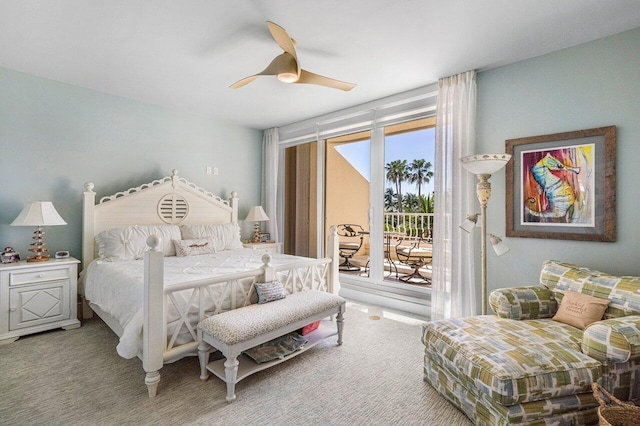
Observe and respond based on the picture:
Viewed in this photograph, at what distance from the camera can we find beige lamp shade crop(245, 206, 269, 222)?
16.0 ft

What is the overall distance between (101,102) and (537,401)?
16.1ft

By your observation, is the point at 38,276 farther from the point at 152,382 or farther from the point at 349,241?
the point at 349,241

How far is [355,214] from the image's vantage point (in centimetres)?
645

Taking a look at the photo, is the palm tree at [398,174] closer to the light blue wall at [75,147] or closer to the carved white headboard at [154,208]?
the carved white headboard at [154,208]

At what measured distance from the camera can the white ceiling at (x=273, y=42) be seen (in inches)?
84.1

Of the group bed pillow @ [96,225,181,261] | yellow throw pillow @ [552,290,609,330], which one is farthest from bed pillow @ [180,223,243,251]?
yellow throw pillow @ [552,290,609,330]

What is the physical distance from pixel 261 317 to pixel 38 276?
243 centimetres

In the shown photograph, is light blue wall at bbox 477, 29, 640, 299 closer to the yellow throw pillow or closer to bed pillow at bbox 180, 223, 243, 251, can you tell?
the yellow throw pillow

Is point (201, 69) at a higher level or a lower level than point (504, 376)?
higher

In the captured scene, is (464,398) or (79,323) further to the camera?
(79,323)

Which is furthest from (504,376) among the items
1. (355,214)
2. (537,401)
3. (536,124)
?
(355,214)

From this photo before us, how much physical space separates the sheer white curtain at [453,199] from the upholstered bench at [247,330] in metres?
1.40

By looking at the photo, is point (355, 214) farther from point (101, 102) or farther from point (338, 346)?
point (101, 102)

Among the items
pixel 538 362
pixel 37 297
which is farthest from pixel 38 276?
pixel 538 362
